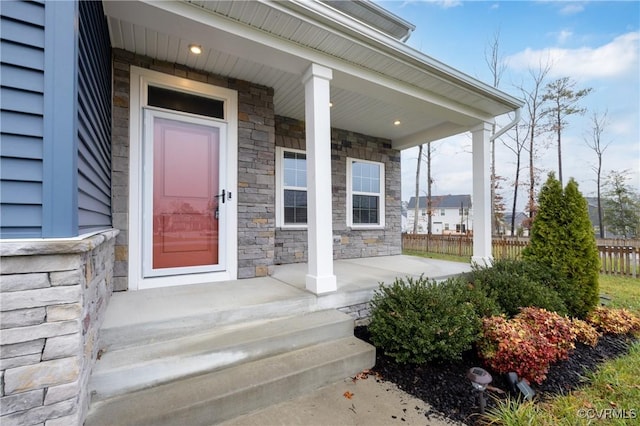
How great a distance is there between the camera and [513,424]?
1738mm

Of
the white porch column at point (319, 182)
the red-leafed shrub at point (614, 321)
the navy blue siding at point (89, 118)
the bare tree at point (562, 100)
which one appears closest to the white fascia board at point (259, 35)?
the white porch column at point (319, 182)

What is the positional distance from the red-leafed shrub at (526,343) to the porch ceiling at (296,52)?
297cm

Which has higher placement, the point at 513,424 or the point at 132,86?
the point at 132,86

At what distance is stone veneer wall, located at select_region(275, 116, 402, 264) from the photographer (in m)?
5.31

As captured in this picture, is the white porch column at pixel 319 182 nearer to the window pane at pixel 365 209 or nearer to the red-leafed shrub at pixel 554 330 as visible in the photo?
the red-leafed shrub at pixel 554 330

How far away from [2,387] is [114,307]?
1.32 metres

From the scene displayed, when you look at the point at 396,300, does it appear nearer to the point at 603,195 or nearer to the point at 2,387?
the point at 2,387

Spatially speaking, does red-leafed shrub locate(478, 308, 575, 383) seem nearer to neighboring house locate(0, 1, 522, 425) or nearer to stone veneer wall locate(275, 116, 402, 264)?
neighboring house locate(0, 1, 522, 425)

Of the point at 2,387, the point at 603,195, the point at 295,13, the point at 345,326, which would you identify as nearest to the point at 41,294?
the point at 2,387

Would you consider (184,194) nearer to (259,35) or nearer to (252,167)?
(252,167)

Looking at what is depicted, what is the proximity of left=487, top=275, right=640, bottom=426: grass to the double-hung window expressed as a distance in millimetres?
4295

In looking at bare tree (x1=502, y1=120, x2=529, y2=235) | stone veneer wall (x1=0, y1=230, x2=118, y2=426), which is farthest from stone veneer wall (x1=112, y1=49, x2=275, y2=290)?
bare tree (x1=502, y1=120, x2=529, y2=235)

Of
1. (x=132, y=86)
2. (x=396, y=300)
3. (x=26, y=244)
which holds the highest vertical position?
(x=132, y=86)

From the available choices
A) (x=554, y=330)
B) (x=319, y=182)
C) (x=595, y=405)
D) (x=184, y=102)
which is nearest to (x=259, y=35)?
(x=184, y=102)
